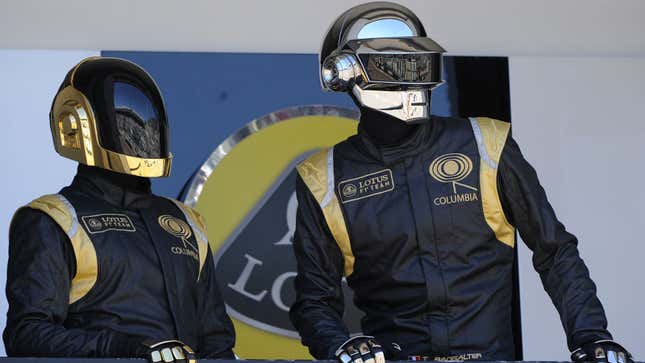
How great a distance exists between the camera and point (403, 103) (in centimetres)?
353

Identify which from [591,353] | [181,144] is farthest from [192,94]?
[591,353]

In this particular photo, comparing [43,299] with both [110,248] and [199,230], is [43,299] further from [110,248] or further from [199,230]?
[199,230]

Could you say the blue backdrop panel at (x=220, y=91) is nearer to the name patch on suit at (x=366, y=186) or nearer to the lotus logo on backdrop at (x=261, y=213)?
the lotus logo on backdrop at (x=261, y=213)

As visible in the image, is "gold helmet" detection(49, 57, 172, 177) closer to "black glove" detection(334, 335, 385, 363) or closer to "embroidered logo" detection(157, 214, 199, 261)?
"embroidered logo" detection(157, 214, 199, 261)

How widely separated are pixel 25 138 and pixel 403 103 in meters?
1.37

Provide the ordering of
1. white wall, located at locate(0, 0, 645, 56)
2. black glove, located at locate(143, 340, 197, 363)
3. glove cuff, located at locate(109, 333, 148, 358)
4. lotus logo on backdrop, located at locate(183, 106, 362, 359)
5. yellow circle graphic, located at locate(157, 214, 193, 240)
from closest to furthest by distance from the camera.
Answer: black glove, located at locate(143, 340, 197, 363), glove cuff, located at locate(109, 333, 148, 358), yellow circle graphic, located at locate(157, 214, 193, 240), lotus logo on backdrop, located at locate(183, 106, 362, 359), white wall, located at locate(0, 0, 645, 56)

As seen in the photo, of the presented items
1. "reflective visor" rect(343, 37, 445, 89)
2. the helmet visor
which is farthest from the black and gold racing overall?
the helmet visor

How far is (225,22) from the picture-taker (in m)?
4.57

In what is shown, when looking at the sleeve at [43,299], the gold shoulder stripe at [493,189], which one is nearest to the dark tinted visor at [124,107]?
the sleeve at [43,299]

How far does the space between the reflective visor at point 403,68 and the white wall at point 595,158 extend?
3.55ft

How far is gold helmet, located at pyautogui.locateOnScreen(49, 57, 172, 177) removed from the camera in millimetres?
3568

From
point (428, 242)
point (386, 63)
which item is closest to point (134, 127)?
point (386, 63)

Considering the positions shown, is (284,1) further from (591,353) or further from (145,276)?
(591,353)

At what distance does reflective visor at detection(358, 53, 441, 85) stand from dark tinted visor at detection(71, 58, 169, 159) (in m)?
0.50
